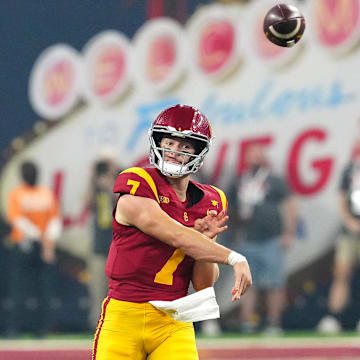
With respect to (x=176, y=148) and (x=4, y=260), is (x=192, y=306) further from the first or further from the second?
(x=4, y=260)

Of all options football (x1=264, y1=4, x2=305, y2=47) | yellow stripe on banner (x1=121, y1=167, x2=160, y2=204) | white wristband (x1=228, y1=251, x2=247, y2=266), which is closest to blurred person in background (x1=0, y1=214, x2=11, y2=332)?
football (x1=264, y1=4, x2=305, y2=47)

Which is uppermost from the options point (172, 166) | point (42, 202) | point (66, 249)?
point (172, 166)

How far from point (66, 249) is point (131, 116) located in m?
1.73

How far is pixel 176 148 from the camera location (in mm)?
3938

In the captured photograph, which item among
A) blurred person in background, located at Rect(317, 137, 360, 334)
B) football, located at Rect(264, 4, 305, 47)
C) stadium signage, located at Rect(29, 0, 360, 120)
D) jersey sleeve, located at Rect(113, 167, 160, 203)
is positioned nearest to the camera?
jersey sleeve, located at Rect(113, 167, 160, 203)

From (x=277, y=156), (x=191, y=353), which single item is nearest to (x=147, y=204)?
(x=191, y=353)

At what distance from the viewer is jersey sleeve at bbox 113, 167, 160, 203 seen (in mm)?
3857

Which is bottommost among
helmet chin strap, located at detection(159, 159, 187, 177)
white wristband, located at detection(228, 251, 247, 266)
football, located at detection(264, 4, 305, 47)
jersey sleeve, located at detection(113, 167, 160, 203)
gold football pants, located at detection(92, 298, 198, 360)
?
A: gold football pants, located at detection(92, 298, 198, 360)

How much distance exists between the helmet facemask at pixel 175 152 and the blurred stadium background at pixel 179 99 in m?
6.04

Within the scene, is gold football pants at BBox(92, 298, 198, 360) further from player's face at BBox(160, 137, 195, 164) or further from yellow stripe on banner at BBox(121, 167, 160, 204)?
player's face at BBox(160, 137, 195, 164)

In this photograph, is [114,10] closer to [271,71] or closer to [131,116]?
[131,116]

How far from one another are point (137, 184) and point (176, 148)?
0.74ft

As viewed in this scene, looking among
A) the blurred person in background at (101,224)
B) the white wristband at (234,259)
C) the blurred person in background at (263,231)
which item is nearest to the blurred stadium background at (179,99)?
the blurred person in background at (263,231)

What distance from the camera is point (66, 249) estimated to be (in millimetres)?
10961
